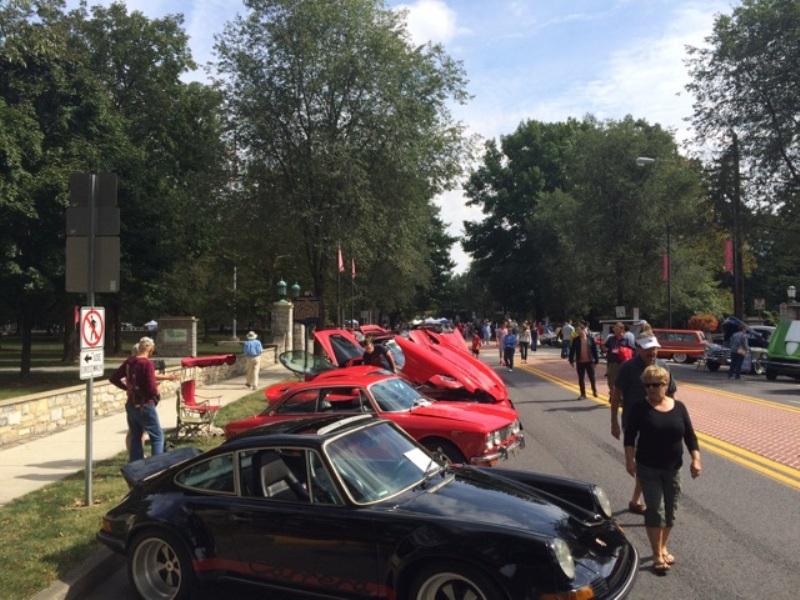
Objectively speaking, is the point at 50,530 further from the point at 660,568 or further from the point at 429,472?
the point at 660,568

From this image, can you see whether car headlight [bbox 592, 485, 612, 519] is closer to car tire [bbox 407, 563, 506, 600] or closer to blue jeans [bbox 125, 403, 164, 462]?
car tire [bbox 407, 563, 506, 600]

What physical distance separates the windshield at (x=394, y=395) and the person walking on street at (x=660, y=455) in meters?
3.62

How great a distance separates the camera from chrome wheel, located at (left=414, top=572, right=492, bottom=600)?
149 inches

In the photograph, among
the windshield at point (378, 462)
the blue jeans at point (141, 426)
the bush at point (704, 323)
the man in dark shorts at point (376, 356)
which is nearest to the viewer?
the windshield at point (378, 462)

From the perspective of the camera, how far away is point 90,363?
7254 mm

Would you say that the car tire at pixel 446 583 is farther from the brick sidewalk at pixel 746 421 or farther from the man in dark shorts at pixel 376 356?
the man in dark shorts at pixel 376 356

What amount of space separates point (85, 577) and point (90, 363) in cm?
269

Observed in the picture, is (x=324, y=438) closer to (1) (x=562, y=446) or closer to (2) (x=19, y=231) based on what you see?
(1) (x=562, y=446)

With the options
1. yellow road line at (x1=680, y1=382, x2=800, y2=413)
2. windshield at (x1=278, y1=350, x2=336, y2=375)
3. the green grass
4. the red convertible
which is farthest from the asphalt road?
windshield at (x1=278, y1=350, x2=336, y2=375)

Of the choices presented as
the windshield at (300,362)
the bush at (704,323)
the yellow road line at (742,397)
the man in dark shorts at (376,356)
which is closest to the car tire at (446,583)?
the man in dark shorts at (376,356)

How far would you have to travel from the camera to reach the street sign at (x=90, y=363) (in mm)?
7121

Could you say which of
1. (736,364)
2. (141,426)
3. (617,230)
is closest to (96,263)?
(141,426)

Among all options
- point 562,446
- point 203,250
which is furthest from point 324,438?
point 203,250

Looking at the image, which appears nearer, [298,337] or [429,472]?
[429,472]
